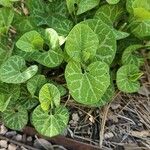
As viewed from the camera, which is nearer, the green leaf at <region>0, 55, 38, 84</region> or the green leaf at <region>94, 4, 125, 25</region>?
the green leaf at <region>0, 55, 38, 84</region>

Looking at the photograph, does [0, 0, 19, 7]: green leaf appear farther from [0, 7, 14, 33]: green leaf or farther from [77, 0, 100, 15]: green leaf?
[77, 0, 100, 15]: green leaf

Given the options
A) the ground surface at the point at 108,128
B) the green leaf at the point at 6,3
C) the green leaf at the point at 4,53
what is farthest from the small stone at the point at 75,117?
the green leaf at the point at 6,3

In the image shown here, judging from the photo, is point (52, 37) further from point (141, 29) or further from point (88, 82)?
point (141, 29)

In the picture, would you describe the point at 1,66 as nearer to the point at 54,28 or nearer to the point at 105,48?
the point at 54,28

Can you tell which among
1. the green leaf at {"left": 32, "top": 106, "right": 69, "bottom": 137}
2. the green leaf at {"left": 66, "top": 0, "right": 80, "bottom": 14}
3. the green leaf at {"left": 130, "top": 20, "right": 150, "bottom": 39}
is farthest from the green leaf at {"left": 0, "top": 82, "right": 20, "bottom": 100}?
the green leaf at {"left": 130, "top": 20, "right": 150, "bottom": 39}

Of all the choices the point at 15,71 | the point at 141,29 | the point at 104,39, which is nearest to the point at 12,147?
the point at 15,71

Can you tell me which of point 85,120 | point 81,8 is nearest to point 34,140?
point 85,120

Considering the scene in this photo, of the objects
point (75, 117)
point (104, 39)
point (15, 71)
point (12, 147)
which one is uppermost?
point (104, 39)
